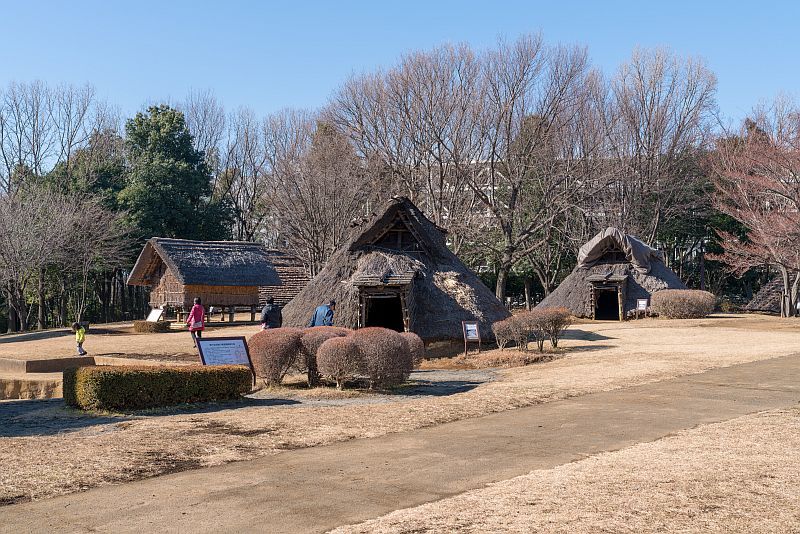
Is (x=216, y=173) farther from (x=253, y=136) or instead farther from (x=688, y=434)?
(x=688, y=434)

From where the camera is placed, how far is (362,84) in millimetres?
46312

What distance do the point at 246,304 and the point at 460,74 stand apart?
1573 centimetres

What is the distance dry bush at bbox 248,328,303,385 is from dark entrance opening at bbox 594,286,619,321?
29694mm

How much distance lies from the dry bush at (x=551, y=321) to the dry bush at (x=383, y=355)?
865cm

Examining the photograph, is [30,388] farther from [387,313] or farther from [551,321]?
[387,313]

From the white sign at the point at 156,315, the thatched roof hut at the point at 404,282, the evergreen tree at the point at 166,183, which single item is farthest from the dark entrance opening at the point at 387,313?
the evergreen tree at the point at 166,183

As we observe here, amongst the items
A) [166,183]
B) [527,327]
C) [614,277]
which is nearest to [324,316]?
[527,327]

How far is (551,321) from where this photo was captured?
24.8 m

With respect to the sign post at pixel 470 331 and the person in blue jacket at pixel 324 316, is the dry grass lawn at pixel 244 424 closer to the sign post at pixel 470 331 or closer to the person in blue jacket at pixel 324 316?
the sign post at pixel 470 331

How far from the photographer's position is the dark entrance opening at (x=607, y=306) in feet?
146

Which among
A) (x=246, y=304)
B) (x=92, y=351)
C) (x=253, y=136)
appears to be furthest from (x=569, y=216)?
(x=92, y=351)

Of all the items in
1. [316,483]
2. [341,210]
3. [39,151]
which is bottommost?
[316,483]

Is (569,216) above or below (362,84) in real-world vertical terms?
below

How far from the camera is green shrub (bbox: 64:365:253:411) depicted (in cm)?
1356
